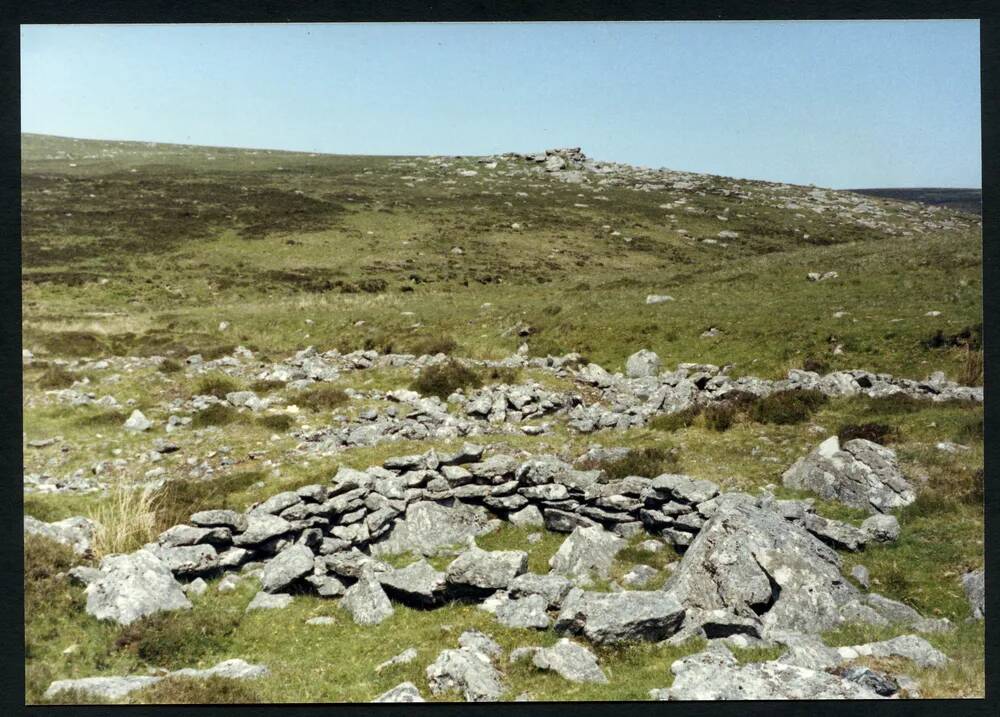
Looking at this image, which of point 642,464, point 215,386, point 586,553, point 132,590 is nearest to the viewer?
point 132,590

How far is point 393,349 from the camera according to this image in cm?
2856

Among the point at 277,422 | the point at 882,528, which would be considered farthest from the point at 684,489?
the point at 277,422

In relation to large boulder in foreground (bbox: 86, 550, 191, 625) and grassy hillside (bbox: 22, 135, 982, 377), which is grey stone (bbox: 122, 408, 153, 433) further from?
grassy hillside (bbox: 22, 135, 982, 377)

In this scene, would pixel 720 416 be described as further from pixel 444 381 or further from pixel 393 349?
pixel 393 349

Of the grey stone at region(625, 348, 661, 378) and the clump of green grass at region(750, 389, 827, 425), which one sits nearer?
the clump of green grass at region(750, 389, 827, 425)

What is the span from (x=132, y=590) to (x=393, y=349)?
1831 cm

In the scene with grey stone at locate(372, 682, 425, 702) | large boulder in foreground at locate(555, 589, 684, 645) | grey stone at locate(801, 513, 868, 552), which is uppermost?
grey stone at locate(801, 513, 868, 552)

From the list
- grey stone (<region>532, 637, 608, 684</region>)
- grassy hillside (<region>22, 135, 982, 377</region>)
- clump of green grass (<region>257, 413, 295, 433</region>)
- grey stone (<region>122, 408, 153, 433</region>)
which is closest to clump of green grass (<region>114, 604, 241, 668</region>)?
grey stone (<region>532, 637, 608, 684</region>)

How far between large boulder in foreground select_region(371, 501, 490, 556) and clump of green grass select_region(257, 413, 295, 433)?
7233 mm

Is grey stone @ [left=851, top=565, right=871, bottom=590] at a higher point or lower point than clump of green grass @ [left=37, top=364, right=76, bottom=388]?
higher

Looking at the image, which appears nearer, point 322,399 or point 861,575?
point 861,575

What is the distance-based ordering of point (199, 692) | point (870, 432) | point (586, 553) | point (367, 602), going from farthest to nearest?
point (870, 432), point (586, 553), point (367, 602), point (199, 692)

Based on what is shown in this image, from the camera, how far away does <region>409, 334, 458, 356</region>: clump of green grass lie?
27.4 m

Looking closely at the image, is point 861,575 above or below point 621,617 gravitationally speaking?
above
